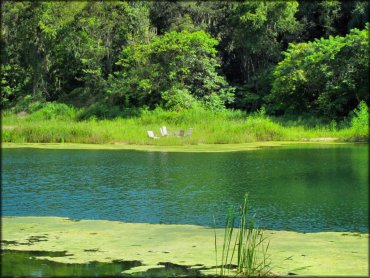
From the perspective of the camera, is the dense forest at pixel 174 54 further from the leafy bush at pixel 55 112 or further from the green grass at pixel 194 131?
the green grass at pixel 194 131

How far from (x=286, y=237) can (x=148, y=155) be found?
1110 centimetres

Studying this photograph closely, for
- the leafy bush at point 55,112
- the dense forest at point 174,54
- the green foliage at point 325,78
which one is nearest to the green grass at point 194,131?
the green foliage at point 325,78

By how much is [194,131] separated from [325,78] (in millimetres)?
6611

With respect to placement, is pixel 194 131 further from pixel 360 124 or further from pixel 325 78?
pixel 325 78

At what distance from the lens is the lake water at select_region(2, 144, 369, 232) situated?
399 inches

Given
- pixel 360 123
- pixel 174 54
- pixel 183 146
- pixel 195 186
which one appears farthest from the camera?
pixel 174 54

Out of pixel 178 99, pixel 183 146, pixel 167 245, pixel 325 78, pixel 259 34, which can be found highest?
pixel 259 34

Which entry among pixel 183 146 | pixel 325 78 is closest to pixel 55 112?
pixel 183 146

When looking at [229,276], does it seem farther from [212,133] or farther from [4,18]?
[4,18]

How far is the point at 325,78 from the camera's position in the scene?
2642 cm

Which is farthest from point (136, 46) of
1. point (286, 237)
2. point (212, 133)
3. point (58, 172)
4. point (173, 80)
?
point (286, 237)

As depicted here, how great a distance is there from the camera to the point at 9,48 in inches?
1391

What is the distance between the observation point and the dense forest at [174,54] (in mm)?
28125

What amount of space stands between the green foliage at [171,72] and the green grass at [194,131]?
213cm
